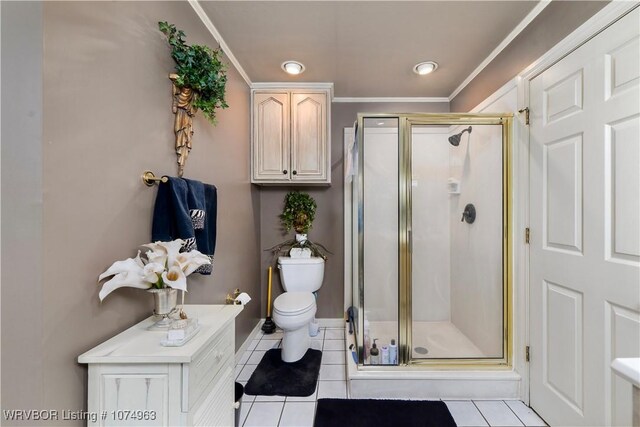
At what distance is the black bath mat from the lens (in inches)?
67.8

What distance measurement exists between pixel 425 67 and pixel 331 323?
2549 millimetres

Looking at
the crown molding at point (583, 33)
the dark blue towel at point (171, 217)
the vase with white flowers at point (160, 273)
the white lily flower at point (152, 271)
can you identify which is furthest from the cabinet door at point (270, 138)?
the crown molding at point (583, 33)

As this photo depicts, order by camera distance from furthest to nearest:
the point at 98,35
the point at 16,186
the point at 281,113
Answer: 1. the point at 281,113
2. the point at 98,35
3. the point at 16,186

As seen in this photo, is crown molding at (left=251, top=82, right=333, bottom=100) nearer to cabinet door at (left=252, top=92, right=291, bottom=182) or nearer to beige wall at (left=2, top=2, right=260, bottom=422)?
cabinet door at (left=252, top=92, right=291, bottom=182)

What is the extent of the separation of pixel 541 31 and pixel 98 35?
216 cm

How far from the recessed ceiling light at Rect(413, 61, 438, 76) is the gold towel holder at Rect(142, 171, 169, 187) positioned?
2.07 meters

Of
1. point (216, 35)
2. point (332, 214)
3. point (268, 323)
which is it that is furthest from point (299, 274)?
point (216, 35)

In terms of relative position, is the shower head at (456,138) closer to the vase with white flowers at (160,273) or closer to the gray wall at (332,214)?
the gray wall at (332,214)

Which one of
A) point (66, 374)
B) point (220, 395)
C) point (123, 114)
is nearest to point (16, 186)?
point (123, 114)

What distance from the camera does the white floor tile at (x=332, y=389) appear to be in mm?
1679

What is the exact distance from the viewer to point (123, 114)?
3.27 ft

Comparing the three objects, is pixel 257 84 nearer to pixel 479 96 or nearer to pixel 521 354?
pixel 479 96

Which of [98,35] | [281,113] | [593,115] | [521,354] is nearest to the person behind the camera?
[98,35]

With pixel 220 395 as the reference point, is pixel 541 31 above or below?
above
